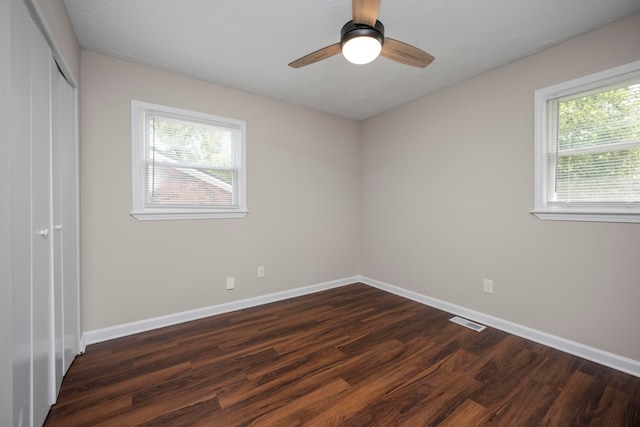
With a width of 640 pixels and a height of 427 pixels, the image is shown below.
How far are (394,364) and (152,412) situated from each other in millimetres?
1604

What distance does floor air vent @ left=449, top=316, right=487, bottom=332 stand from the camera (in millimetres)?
2592

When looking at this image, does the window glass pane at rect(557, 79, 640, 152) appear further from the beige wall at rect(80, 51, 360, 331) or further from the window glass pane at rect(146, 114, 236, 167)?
the window glass pane at rect(146, 114, 236, 167)

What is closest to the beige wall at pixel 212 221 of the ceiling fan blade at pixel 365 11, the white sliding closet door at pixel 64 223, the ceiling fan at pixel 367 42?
the white sliding closet door at pixel 64 223

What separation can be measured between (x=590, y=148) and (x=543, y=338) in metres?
1.62

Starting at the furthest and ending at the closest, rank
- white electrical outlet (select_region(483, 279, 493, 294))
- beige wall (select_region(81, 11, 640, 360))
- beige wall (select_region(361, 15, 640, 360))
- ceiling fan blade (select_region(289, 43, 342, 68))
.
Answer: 1. white electrical outlet (select_region(483, 279, 493, 294))
2. beige wall (select_region(81, 11, 640, 360))
3. beige wall (select_region(361, 15, 640, 360))
4. ceiling fan blade (select_region(289, 43, 342, 68))

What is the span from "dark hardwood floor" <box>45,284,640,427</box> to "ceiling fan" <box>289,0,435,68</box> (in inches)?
85.2

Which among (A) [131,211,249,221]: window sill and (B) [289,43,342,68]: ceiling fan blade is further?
(A) [131,211,249,221]: window sill

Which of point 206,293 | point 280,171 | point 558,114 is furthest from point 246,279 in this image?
point 558,114

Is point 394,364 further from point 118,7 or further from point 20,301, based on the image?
point 118,7

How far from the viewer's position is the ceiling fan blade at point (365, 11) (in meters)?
1.41

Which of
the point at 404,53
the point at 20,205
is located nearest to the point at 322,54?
the point at 404,53

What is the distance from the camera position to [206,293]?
2.89 meters

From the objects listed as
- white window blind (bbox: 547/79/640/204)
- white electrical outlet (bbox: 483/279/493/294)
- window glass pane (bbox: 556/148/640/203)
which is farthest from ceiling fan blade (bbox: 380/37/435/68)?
white electrical outlet (bbox: 483/279/493/294)

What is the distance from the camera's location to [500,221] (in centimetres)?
260
